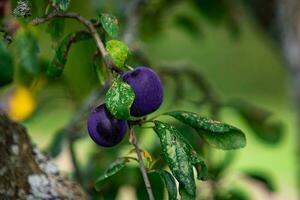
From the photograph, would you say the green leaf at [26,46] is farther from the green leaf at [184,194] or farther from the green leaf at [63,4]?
the green leaf at [184,194]

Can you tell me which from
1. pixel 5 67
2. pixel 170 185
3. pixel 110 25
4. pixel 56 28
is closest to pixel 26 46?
pixel 5 67

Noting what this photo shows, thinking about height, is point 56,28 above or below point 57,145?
above

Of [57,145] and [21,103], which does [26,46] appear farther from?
[21,103]

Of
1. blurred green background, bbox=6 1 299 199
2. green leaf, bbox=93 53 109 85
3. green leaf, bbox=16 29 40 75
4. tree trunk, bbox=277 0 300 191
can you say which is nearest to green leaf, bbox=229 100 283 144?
tree trunk, bbox=277 0 300 191

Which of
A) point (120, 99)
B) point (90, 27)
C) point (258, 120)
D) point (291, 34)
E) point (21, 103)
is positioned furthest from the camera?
point (291, 34)

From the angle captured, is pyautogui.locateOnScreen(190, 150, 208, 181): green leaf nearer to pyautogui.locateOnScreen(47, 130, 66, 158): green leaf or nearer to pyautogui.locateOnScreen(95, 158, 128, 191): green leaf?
pyautogui.locateOnScreen(95, 158, 128, 191): green leaf

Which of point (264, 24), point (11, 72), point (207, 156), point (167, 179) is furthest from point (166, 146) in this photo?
point (264, 24)

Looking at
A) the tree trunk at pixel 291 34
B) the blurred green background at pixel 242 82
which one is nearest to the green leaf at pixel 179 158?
the tree trunk at pixel 291 34
